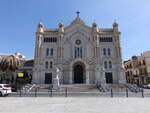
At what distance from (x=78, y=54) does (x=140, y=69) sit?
24367 millimetres

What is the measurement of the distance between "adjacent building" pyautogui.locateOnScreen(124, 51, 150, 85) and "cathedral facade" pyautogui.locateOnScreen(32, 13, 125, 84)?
12006 mm

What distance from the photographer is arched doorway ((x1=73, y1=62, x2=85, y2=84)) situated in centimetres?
3897

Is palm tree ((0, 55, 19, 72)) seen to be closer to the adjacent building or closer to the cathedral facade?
the cathedral facade

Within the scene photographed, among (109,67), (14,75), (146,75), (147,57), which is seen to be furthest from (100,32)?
(14,75)

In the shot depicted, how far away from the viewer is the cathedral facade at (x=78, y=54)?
3756 centimetres

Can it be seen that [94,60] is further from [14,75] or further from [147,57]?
[14,75]

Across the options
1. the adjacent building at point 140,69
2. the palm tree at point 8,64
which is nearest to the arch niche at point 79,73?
the palm tree at point 8,64

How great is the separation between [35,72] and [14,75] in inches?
353

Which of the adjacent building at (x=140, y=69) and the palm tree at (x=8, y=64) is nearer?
the palm tree at (x=8, y=64)
